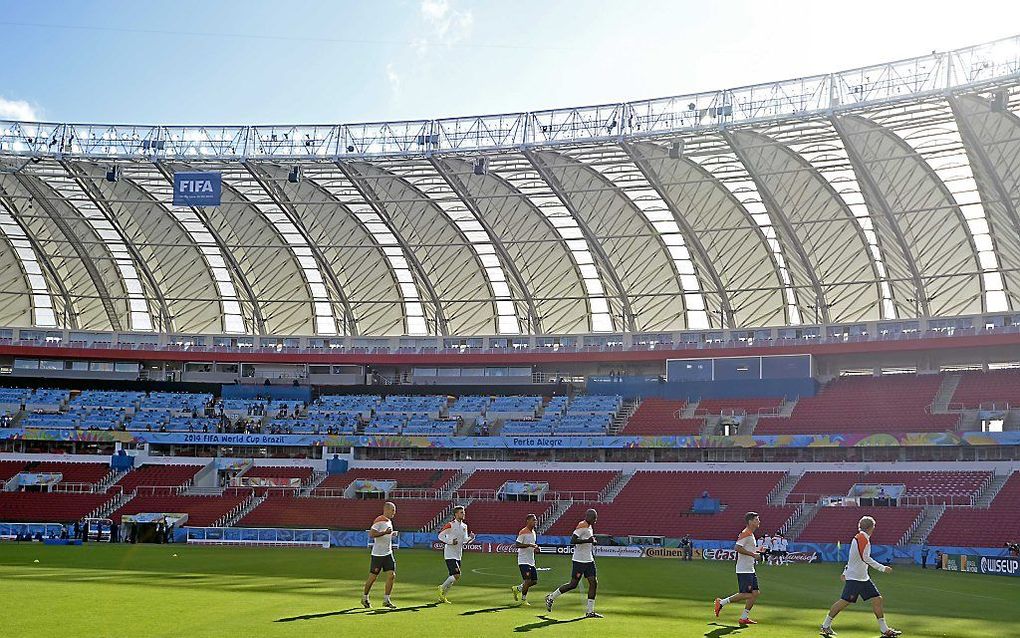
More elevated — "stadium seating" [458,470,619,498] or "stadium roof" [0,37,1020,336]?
"stadium roof" [0,37,1020,336]

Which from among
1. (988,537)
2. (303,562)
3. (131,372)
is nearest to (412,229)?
(131,372)

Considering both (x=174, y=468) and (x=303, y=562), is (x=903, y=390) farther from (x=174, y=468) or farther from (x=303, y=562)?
(x=174, y=468)

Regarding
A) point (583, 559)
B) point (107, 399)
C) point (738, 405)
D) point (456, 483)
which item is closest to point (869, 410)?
point (738, 405)

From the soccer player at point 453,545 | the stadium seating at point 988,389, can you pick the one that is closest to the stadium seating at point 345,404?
the stadium seating at point 988,389

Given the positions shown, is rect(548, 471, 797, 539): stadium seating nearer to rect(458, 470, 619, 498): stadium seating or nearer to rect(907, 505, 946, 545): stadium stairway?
rect(458, 470, 619, 498): stadium seating

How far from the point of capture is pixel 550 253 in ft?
242

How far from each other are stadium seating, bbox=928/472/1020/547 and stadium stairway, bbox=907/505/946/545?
372mm

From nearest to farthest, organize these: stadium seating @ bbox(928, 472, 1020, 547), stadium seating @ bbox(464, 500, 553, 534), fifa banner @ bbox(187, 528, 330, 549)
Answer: stadium seating @ bbox(928, 472, 1020, 547) → fifa banner @ bbox(187, 528, 330, 549) → stadium seating @ bbox(464, 500, 553, 534)

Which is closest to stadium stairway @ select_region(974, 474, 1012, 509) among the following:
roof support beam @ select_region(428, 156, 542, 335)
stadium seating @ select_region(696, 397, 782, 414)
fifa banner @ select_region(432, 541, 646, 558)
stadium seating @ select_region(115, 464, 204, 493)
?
stadium seating @ select_region(696, 397, 782, 414)

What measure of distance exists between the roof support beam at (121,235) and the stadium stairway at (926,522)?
5253 centimetres

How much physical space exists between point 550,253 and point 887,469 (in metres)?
27.0

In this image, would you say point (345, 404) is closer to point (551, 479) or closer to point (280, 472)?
point (280, 472)

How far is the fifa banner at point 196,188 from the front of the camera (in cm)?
5547

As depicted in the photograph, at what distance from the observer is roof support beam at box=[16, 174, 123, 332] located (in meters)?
69.8
